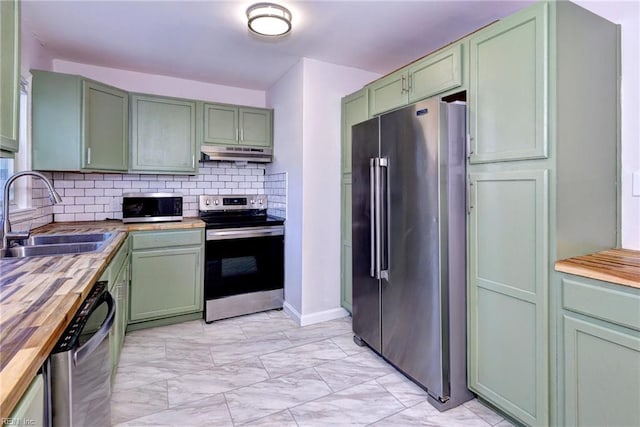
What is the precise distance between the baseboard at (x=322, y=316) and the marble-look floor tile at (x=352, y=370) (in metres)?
0.67

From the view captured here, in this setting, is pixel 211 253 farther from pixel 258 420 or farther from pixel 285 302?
pixel 258 420

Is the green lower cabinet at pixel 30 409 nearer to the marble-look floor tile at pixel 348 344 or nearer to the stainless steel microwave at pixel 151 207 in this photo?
the marble-look floor tile at pixel 348 344

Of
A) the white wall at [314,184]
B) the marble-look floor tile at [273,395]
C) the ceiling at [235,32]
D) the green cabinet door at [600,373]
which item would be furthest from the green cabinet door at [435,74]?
the marble-look floor tile at [273,395]

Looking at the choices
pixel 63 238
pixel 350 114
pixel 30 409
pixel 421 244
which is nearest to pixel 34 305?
pixel 30 409

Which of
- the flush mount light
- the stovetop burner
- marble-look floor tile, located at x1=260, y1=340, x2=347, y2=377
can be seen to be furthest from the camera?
the stovetop burner

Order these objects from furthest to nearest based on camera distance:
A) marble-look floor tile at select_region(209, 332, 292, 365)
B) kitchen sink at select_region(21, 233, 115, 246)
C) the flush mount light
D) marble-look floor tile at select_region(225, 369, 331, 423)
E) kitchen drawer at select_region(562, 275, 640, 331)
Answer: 1. marble-look floor tile at select_region(209, 332, 292, 365)
2. kitchen sink at select_region(21, 233, 115, 246)
3. the flush mount light
4. marble-look floor tile at select_region(225, 369, 331, 423)
5. kitchen drawer at select_region(562, 275, 640, 331)

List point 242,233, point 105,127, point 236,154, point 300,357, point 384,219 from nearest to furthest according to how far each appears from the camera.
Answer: point 384,219 → point 300,357 → point 105,127 → point 242,233 → point 236,154

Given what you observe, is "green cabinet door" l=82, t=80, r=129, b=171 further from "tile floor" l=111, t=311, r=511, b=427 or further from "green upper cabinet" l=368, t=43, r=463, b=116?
"green upper cabinet" l=368, t=43, r=463, b=116

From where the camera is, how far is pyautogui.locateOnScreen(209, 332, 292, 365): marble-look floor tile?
2467 mm

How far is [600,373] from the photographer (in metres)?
1.39

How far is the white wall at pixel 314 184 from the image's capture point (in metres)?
3.05

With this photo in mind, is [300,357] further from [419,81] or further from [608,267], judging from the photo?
[419,81]

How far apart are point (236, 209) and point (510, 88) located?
287 centimetres

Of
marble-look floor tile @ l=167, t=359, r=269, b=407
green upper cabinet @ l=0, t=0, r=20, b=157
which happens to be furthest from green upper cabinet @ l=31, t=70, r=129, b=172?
marble-look floor tile @ l=167, t=359, r=269, b=407
